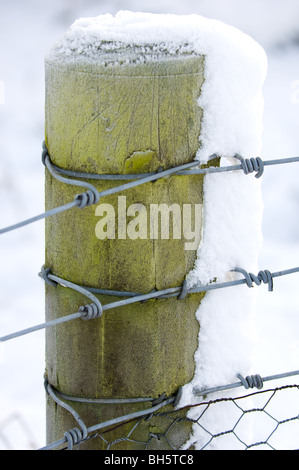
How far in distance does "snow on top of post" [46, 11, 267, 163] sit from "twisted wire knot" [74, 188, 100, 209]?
0.85 ft

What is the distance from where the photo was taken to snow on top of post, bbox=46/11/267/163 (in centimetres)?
133

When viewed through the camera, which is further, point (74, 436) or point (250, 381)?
point (250, 381)

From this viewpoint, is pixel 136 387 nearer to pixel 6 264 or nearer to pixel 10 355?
pixel 10 355

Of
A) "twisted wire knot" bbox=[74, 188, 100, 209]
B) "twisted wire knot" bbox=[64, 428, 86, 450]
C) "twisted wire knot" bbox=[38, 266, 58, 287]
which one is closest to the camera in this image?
"twisted wire knot" bbox=[74, 188, 100, 209]

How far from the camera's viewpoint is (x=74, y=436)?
4.52 feet

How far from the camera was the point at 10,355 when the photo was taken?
3.57 m

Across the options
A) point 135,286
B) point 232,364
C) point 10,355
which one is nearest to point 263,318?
point 10,355

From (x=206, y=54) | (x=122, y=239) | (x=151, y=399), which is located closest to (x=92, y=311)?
(x=122, y=239)

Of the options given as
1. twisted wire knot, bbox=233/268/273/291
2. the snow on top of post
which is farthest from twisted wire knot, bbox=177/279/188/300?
the snow on top of post

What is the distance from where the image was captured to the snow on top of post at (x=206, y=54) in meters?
1.33

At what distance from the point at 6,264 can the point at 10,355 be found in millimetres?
1184

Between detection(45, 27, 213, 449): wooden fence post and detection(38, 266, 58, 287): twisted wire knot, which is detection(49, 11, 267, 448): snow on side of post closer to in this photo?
detection(45, 27, 213, 449): wooden fence post

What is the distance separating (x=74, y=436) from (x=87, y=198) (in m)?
0.52

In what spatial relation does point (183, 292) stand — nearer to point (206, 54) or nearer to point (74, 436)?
point (74, 436)
